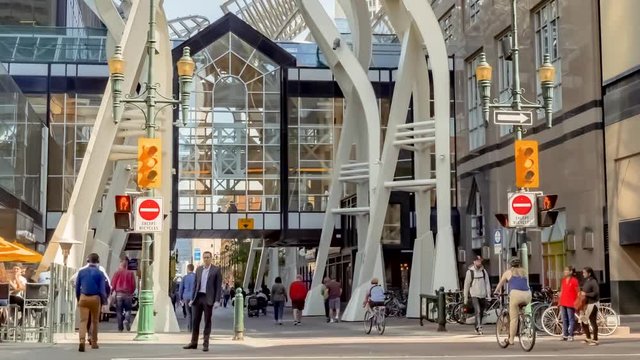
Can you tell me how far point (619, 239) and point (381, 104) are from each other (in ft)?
72.2

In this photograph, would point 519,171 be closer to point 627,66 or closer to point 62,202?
point 627,66

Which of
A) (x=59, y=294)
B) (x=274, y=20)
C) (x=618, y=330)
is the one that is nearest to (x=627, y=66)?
(x=618, y=330)

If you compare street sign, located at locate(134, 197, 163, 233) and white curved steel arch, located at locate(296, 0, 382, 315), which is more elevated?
white curved steel arch, located at locate(296, 0, 382, 315)

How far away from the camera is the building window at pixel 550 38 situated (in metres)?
35.9

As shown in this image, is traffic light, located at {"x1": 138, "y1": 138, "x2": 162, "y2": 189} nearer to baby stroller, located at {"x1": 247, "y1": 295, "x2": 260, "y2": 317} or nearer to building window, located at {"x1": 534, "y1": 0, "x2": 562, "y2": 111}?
building window, located at {"x1": 534, "y1": 0, "x2": 562, "y2": 111}

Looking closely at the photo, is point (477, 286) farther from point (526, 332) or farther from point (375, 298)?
point (526, 332)

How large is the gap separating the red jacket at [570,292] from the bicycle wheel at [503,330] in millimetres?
2877

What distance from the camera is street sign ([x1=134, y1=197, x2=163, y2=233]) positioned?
65.3 feet

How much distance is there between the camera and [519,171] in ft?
67.1

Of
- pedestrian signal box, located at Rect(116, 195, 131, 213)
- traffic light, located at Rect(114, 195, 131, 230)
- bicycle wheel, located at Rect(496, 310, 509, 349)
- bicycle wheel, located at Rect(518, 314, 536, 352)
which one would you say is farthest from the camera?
pedestrian signal box, located at Rect(116, 195, 131, 213)

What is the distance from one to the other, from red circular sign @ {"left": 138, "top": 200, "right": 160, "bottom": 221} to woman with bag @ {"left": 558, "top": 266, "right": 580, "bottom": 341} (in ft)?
29.7

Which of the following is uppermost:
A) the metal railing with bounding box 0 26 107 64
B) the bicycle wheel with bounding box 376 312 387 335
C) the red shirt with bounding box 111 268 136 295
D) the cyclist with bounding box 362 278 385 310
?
the metal railing with bounding box 0 26 107 64

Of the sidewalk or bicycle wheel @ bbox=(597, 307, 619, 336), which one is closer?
the sidewalk

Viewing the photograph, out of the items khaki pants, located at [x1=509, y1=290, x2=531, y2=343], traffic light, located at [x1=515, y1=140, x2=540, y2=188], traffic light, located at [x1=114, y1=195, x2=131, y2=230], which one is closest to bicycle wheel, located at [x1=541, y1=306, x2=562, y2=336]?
traffic light, located at [x1=515, y1=140, x2=540, y2=188]
